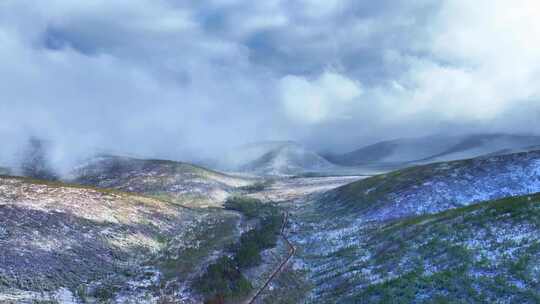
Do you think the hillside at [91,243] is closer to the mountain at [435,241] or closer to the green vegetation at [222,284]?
the green vegetation at [222,284]

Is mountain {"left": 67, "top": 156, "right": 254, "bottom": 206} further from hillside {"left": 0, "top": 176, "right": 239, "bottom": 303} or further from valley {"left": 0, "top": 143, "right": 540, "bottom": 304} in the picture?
hillside {"left": 0, "top": 176, "right": 239, "bottom": 303}

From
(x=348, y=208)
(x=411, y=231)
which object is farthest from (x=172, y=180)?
(x=411, y=231)

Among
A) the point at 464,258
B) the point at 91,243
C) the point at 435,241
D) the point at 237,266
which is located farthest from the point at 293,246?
the point at 464,258

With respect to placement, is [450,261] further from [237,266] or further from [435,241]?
[237,266]

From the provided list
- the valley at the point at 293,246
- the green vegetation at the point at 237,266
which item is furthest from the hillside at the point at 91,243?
the green vegetation at the point at 237,266

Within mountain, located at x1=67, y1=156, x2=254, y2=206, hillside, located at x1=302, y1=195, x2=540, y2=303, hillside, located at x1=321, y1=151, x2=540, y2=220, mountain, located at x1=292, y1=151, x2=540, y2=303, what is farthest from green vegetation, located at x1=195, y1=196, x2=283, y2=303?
mountain, located at x1=67, y1=156, x2=254, y2=206

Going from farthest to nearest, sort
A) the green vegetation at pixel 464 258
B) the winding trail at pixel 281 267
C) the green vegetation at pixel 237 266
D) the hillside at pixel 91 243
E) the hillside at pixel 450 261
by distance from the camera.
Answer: the hillside at pixel 91 243
the green vegetation at pixel 237 266
the winding trail at pixel 281 267
the hillside at pixel 450 261
the green vegetation at pixel 464 258
